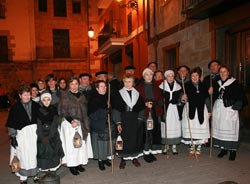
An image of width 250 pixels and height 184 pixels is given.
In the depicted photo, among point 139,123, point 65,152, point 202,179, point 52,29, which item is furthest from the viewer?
point 52,29

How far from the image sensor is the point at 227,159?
5449 mm

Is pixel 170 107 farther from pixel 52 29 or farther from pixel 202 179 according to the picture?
pixel 52 29

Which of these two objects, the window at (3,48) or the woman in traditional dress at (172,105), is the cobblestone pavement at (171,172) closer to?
the woman in traditional dress at (172,105)

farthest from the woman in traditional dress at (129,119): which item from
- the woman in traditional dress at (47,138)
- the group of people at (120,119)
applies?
the woman in traditional dress at (47,138)

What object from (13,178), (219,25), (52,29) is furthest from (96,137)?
(52,29)

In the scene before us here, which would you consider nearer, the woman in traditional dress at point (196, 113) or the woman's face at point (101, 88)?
the woman's face at point (101, 88)

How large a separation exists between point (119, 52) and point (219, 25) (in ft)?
32.2

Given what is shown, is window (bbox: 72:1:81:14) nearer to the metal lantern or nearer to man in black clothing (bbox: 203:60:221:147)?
man in black clothing (bbox: 203:60:221:147)

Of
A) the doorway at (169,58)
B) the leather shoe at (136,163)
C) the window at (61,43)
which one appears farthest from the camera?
the window at (61,43)

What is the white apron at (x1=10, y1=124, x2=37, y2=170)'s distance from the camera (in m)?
4.35

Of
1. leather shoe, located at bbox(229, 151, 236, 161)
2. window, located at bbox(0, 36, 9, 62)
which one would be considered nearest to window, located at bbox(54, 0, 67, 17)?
A: window, located at bbox(0, 36, 9, 62)

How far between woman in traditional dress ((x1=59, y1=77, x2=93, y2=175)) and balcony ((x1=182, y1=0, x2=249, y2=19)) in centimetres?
415

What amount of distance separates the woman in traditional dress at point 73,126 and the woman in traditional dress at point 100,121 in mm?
144

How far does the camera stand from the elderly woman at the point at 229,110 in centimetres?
531
